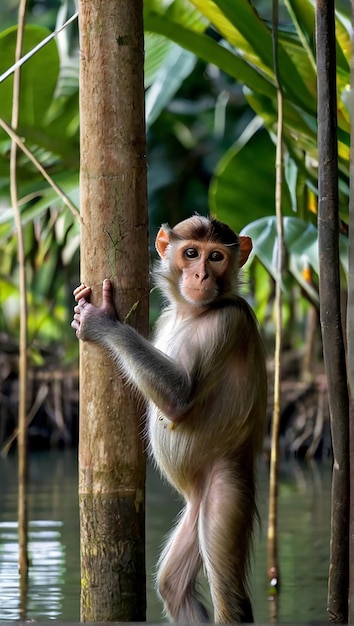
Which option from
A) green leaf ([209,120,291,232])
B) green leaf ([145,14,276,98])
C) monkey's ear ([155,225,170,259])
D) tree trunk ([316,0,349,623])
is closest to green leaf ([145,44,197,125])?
green leaf ([209,120,291,232])

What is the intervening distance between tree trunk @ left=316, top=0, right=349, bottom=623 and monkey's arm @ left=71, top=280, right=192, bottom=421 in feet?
1.67

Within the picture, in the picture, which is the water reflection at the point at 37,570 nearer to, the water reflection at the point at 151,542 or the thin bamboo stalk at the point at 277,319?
the water reflection at the point at 151,542

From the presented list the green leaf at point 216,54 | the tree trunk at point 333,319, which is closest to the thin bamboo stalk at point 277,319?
the tree trunk at point 333,319

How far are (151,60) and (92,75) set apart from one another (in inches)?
171

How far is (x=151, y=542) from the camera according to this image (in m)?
6.50

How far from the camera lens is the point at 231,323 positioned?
3689 millimetres

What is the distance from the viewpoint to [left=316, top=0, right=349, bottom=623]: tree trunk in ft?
10.7

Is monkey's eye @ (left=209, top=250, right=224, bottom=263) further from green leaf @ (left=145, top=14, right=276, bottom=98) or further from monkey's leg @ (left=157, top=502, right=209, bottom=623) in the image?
green leaf @ (left=145, top=14, right=276, bottom=98)

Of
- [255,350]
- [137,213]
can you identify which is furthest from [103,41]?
[255,350]

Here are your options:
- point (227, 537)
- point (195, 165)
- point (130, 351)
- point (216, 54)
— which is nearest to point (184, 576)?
point (227, 537)

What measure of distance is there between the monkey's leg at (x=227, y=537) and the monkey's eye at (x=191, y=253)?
65 cm

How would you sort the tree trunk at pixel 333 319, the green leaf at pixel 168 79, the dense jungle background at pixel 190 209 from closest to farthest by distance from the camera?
the tree trunk at pixel 333 319
the dense jungle background at pixel 190 209
the green leaf at pixel 168 79

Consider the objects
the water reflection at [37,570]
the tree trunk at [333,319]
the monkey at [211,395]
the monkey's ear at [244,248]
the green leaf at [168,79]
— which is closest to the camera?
the tree trunk at [333,319]

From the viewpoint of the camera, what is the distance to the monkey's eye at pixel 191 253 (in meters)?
3.70
